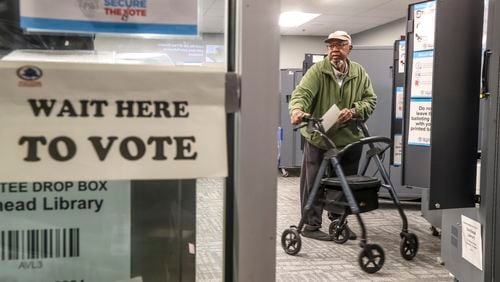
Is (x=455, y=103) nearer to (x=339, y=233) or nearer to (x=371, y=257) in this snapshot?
(x=371, y=257)

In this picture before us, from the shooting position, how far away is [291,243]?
10.4 ft

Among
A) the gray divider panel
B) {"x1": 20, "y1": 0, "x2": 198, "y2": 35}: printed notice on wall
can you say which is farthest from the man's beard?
{"x1": 20, "y1": 0, "x2": 198, "y2": 35}: printed notice on wall

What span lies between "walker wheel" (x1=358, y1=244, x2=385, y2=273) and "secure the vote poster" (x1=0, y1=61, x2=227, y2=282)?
244cm

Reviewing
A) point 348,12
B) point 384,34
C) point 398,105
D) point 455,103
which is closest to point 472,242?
point 455,103

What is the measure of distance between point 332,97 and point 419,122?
879 mm

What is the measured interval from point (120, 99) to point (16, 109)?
10 centimetres

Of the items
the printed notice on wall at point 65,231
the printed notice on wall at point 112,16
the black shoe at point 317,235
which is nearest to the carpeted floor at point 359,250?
the black shoe at point 317,235

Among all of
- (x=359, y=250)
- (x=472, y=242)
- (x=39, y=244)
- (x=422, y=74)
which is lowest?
(x=359, y=250)

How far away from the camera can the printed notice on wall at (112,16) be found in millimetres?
Answer: 520

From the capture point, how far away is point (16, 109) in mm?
493

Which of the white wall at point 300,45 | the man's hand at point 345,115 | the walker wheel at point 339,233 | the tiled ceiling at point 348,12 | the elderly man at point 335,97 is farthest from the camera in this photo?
the white wall at point 300,45

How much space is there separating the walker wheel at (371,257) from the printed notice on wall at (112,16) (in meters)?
2.49

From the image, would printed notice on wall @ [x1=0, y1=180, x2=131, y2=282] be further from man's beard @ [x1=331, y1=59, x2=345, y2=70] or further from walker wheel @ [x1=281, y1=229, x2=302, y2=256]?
man's beard @ [x1=331, y1=59, x2=345, y2=70]

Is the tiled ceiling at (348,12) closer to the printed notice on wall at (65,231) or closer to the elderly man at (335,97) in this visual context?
the elderly man at (335,97)
